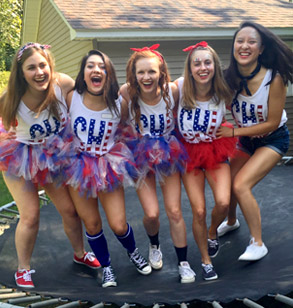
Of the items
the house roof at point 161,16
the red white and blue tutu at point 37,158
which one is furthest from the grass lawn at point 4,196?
the red white and blue tutu at point 37,158

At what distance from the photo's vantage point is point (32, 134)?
8.22 feet

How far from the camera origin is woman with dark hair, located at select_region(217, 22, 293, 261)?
2557 millimetres

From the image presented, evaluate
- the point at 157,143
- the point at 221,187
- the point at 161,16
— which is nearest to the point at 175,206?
the point at 221,187

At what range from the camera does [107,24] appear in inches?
229

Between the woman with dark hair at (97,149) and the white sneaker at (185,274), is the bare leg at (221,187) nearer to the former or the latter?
the white sneaker at (185,274)

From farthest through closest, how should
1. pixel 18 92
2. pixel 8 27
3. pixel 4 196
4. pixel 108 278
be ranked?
pixel 8 27 → pixel 4 196 → pixel 108 278 → pixel 18 92

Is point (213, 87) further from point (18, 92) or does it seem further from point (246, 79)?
point (18, 92)

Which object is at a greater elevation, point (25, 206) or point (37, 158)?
point (37, 158)

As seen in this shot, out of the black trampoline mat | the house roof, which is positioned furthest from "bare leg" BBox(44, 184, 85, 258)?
the house roof

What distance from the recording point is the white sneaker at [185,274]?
8.54 ft

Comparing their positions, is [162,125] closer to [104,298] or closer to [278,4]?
[104,298]

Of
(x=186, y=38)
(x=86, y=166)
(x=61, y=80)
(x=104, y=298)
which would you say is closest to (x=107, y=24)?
(x=186, y=38)

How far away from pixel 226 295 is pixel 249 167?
850 mm

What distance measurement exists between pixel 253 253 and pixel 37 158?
1533mm
